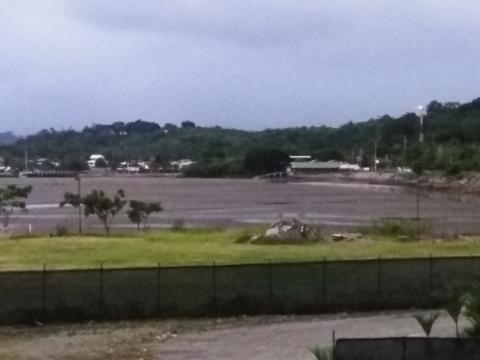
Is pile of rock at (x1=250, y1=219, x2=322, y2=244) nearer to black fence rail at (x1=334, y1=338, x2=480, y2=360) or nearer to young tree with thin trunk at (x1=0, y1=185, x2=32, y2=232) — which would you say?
young tree with thin trunk at (x1=0, y1=185, x2=32, y2=232)

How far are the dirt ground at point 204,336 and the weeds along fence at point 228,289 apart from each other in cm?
67

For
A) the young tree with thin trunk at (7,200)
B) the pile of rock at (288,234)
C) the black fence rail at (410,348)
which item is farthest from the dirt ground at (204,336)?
the young tree with thin trunk at (7,200)

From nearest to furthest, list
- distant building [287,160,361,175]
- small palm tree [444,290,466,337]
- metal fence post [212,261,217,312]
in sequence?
1. small palm tree [444,290,466,337]
2. metal fence post [212,261,217,312]
3. distant building [287,160,361,175]

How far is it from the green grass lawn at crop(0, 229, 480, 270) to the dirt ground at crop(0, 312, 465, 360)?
15.2 m

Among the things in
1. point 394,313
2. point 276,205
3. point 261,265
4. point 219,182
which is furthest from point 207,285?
point 219,182

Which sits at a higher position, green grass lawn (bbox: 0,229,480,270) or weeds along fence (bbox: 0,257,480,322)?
weeds along fence (bbox: 0,257,480,322)

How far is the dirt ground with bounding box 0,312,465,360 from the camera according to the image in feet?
92.8

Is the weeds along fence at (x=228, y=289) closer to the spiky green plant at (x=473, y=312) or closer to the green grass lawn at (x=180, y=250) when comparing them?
the spiky green plant at (x=473, y=312)

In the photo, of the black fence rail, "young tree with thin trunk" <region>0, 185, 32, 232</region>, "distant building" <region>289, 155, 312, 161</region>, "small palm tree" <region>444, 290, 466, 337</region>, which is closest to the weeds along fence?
"small palm tree" <region>444, 290, 466, 337</region>

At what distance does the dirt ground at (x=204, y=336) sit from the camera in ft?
92.8

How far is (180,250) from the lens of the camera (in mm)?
58344

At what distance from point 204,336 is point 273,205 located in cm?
8568

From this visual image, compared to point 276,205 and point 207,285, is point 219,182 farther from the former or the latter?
point 207,285

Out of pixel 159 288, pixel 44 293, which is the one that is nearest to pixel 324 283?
pixel 159 288
